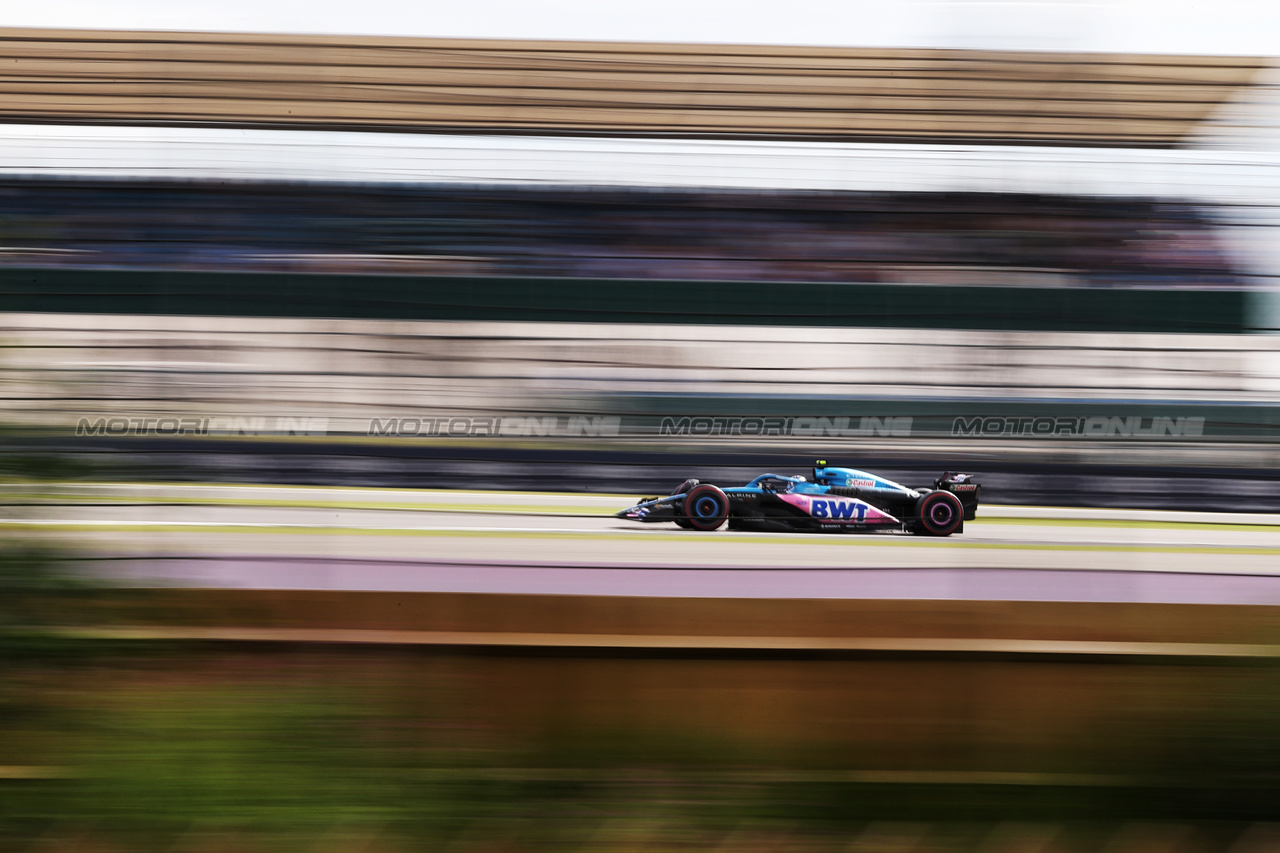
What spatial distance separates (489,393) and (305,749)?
0.71 m

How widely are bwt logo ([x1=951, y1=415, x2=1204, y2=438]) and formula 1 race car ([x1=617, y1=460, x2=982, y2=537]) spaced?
15 centimetres

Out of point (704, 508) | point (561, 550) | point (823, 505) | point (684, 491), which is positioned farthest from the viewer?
point (823, 505)

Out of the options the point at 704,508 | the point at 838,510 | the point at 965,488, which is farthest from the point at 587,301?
the point at 838,510

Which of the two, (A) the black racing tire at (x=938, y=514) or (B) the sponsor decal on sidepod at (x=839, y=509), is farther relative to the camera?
(B) the sponsor decal on sidepod at (x=839, y=509)

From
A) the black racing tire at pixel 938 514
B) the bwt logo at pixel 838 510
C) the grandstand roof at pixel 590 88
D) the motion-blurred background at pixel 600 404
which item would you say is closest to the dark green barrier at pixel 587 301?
the motion-blurred background at pixel 600 404

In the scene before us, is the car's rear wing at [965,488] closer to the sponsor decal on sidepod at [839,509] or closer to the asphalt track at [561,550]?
the asphalt track at [561,550]

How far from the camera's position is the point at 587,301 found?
172 centimetres

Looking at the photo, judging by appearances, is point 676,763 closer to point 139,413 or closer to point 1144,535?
point 1144,535

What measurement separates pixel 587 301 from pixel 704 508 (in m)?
0.63

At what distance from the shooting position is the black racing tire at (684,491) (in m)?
1.93

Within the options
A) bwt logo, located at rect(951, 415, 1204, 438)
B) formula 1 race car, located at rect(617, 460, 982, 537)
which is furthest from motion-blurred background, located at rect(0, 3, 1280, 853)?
formula 1 race car, located at rect(617, 460, 982, 537)

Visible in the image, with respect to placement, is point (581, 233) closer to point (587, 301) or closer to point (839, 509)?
point (587, 301)

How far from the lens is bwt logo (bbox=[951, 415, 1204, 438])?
1694 mm

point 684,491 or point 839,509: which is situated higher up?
point 684,491
